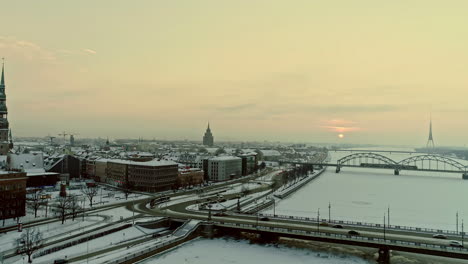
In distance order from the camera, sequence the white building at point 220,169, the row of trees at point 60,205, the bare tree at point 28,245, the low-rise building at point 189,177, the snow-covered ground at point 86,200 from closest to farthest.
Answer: the bare tree at point 28,245 < the snow-covered ground at point 86,200 < the row of trees at point 60,205 < the low-rise building at point 189,177 < the white building at point 220,169

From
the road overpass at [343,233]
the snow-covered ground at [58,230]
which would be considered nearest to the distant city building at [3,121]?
the snow-covered ground at [58,230]

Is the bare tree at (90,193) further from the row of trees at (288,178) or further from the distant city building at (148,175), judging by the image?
the row of trees at (288,178)

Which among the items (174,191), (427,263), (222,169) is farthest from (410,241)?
(222,169)

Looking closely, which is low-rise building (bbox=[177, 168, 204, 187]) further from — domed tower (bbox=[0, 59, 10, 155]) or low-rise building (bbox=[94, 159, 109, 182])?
domed tower (bbox=[0, 59, 10, 155])

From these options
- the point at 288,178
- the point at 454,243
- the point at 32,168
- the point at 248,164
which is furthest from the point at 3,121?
the point at 454,243

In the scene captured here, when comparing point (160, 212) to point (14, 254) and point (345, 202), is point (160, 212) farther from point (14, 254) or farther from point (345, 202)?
point (345, 202)
